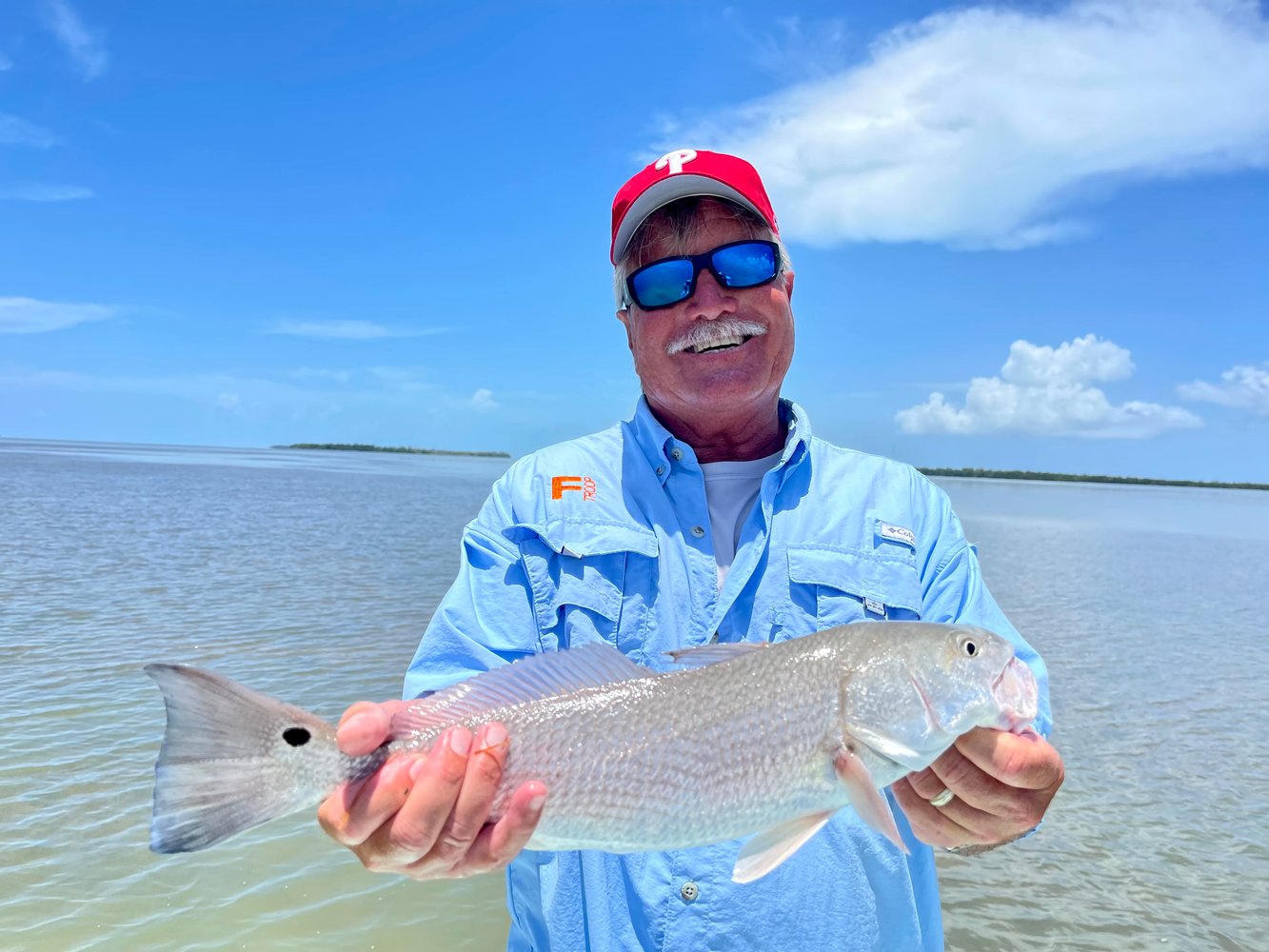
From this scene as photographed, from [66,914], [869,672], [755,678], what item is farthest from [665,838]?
[66,914]

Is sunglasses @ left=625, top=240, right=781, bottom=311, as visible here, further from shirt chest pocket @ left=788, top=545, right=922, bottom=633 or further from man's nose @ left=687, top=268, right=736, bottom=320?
shirt chest pocket @ left=788, top=545, right=922, bottom=633

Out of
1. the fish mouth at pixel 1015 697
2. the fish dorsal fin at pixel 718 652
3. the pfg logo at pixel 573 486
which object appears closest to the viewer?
the fish mouth at pixel 1015 697

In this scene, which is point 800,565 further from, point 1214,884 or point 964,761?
point 1214,884

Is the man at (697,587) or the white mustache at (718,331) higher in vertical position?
the white mustache at (718,331)

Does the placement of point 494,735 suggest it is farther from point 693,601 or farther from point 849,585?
point 849,585

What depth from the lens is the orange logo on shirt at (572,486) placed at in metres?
3.37

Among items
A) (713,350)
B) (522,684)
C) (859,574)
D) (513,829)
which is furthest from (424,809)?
(713,350)

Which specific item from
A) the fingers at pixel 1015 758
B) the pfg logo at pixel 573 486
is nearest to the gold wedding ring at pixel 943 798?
the fingers at pixel 1015 758

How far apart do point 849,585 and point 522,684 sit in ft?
4.53

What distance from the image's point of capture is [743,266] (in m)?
3.62

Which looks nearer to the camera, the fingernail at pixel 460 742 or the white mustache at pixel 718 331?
the fingernail at pixel 460 742

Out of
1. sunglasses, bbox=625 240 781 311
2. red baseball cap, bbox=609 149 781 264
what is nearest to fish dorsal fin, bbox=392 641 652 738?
sunglasses, bbox=625 240 781 311

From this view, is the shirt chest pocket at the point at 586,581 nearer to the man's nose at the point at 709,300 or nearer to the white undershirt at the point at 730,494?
the white undershirt at the point at 730,494

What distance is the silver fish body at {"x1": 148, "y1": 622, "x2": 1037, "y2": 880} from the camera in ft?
7.98
